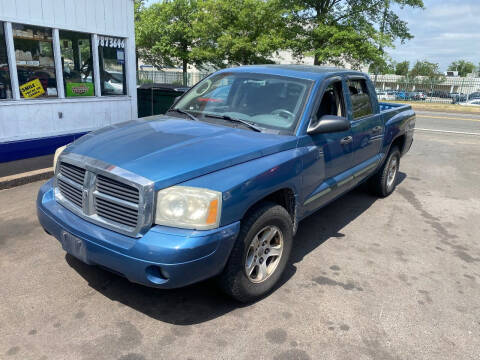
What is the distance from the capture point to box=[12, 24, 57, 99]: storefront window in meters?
6.33

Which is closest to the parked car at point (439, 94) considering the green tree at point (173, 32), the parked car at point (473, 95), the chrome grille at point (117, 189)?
the parked car at point (473, 95)

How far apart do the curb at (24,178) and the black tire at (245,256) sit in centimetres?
422

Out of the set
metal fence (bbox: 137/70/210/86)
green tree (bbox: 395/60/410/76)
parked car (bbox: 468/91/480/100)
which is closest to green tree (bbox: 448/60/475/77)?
green tree (bbox: 395/60/410/76)

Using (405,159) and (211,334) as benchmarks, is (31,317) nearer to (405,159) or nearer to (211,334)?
(211,334)

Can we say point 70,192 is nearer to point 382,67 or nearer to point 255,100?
point 255,100

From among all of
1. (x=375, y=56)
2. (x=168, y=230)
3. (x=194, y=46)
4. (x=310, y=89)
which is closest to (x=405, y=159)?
(x=310, y=89)

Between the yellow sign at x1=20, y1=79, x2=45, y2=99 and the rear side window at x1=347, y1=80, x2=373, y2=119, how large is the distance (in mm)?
5268

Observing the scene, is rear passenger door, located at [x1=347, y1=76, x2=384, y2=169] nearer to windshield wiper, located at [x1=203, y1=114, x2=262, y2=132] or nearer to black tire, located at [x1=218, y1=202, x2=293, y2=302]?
windshield wiper, located at [x1=203, y1=114, x2=262, y2=132]

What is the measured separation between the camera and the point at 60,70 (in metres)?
6.96

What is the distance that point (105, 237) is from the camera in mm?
2619

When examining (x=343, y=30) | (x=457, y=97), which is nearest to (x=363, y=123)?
(x=343, y=30)

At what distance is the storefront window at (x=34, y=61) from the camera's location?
6.33m

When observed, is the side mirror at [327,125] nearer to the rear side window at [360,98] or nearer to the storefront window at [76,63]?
the rear side window at [360,98]

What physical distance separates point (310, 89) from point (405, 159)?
20.5 ft
